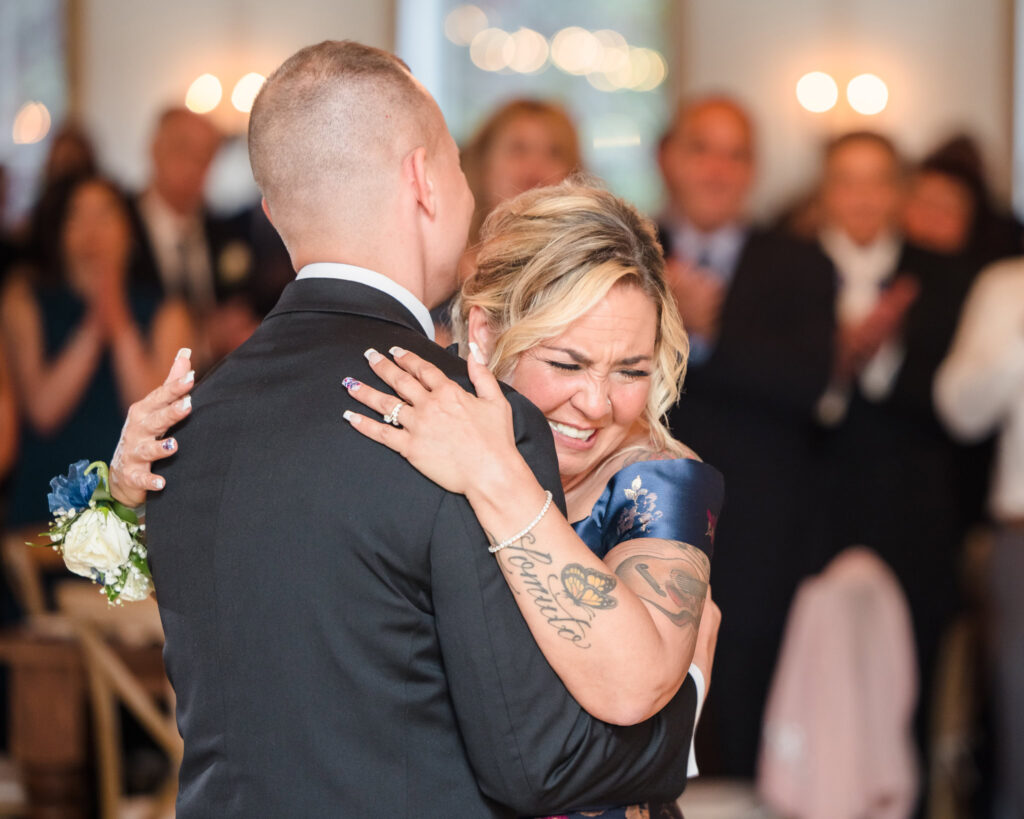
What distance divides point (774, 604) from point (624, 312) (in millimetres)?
2218

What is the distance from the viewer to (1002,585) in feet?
12.3

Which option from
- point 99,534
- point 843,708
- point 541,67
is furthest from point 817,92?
point 99,534

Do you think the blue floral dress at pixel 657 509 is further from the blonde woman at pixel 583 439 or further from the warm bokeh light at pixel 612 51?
the warm bokeh light at pixel 612 51

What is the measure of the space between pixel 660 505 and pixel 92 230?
293 centimetres

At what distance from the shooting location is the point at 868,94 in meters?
6.21

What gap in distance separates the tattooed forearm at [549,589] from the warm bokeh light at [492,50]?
219 inches

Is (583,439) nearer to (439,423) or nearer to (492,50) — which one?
(439,423)

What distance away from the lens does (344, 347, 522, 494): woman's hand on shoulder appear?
1383 millimetres

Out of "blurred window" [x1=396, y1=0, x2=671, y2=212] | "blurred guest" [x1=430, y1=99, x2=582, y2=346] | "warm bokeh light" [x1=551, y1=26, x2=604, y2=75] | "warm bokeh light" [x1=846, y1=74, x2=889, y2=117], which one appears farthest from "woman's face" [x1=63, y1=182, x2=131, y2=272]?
"warm bokeh light" [x1=846, y1=74, x2=889, y2=117]

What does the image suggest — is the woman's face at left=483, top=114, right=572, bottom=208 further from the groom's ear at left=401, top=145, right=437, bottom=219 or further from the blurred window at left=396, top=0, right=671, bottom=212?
the blurred window at left=396, top=0, right=671, bottom=212

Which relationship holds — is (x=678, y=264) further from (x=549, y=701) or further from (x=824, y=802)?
(x=549, y=701)

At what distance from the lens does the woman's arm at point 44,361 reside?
4.05 meters

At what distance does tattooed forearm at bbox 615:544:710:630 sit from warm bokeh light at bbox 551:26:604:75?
5319mm

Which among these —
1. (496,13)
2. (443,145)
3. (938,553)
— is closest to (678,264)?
(938,553)
